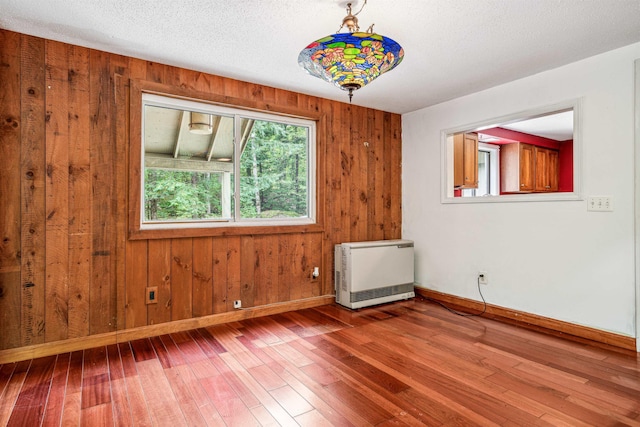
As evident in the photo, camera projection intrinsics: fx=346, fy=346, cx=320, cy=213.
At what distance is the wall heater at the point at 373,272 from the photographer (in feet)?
11.7

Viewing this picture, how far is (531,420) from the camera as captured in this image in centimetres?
168

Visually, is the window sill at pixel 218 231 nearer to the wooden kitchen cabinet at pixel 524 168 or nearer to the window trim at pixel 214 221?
the window trim at pixel 214 221

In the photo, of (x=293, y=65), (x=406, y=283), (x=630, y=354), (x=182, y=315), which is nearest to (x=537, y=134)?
(x=406, y=283)

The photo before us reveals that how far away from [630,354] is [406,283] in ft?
6.35

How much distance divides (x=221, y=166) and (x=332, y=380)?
6.85 ft

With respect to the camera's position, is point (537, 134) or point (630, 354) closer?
point (630, 354)

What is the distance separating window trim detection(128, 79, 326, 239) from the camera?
2.73 metres

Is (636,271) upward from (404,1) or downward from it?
downward

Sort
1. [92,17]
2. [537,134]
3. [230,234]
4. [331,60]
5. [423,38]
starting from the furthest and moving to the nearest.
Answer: [537,134]
[230,234]
[423,38]
[92,17]
[331,60]

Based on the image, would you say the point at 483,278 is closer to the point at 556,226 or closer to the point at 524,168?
the point at 556,226

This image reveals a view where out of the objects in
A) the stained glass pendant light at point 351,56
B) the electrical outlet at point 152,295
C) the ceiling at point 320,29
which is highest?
the ceiling at point 320,29

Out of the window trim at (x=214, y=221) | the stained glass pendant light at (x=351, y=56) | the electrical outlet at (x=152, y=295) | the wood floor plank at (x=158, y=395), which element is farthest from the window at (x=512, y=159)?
the wood floor plank at (x=158, y=395)

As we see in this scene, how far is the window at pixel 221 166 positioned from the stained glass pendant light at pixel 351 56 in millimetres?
1503

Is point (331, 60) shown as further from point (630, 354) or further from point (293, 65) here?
point (630, 354)
